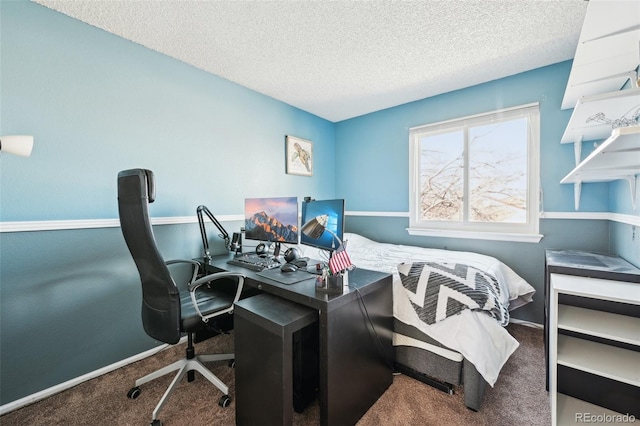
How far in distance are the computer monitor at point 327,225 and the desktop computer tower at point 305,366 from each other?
501mm

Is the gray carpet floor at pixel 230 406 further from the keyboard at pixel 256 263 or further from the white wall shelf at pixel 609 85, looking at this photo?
the white wall shelf at pixel 609 85

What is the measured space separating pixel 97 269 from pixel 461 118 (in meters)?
3.79

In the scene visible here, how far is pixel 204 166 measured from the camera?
8.26ft

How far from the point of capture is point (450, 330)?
1494 millimetres

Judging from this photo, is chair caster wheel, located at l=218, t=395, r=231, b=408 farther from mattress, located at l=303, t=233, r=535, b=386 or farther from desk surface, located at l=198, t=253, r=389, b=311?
mattress, located at l=303, t=233, r=535, b=386

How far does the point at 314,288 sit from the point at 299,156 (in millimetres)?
2435

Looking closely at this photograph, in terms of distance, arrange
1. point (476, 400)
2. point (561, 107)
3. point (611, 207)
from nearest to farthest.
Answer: point (476, 400), point (611, 207), point (561, 107)

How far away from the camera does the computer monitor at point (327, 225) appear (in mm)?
1517

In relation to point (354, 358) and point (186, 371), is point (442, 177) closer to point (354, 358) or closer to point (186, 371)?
point (354, 358)

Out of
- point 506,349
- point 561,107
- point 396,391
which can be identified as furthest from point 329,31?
point 396,391

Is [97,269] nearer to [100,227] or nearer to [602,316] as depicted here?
[100,227]

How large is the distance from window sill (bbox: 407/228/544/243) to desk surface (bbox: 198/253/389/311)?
176 centimetres

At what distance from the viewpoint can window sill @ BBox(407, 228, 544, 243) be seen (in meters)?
2.53

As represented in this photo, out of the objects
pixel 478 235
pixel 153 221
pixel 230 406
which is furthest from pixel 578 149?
pixel 153 221
